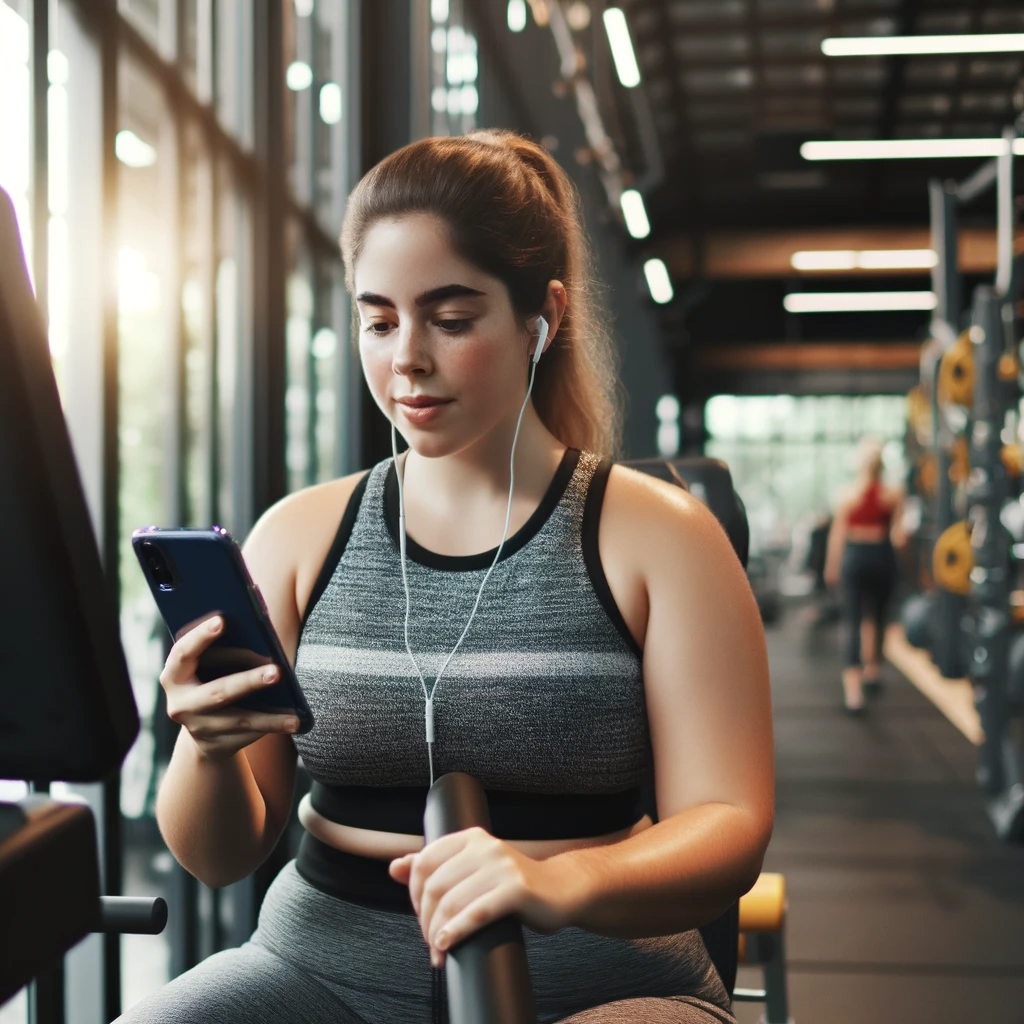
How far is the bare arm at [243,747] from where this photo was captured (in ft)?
2.79

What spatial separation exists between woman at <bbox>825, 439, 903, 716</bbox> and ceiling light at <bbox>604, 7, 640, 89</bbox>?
2.72 m

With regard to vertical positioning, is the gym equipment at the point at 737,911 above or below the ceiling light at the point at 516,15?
below

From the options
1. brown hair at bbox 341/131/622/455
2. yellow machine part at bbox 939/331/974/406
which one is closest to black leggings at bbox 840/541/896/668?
yellow machine part at bbox 939/331/974/406

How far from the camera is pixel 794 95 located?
962 centimetres

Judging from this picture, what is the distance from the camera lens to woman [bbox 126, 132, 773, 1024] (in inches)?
41.1

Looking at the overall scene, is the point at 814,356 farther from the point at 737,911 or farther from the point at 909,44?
the point at 737,911

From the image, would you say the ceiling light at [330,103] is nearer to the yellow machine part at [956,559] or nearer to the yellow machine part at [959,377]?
the yellow machine part at [959,377]

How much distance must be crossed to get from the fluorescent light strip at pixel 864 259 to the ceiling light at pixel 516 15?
23.1ft

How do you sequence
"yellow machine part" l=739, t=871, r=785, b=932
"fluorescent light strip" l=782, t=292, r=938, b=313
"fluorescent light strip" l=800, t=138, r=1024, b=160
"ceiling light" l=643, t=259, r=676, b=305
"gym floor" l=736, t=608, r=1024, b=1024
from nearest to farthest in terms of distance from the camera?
"yellow machine part" l=739, t=871, r=785, b=932, "gym floor" l=736, t=608, r=1024, b=1024, "fluorescent light strip" l=800, t=138, r=1024, b=160, "ceiling light" l=643, t=259, r=676, b=305, "fluorescent light strip" l=782, t=292, r=938, b=313

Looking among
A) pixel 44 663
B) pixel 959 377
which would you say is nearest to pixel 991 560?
pixel 959 377

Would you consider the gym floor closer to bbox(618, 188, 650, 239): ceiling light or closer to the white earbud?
the white earbud

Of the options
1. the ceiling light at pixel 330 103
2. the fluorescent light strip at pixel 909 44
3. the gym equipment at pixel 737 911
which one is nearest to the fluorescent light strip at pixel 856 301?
the fluorescent light strip at pixel 909 44

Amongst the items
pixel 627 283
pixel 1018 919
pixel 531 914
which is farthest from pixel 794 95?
pixel 531 914

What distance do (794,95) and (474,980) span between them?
1004 cm
